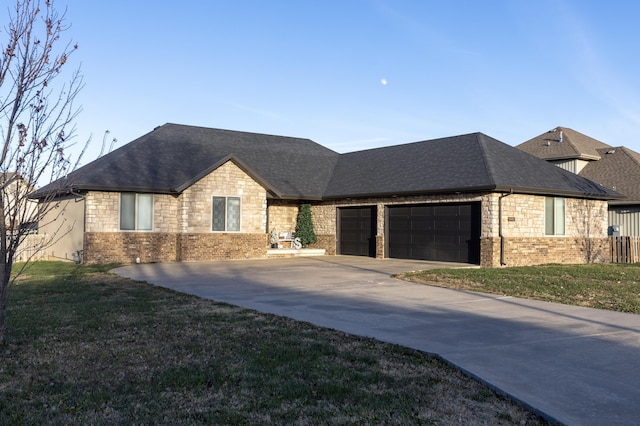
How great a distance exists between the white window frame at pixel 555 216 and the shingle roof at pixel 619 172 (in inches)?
258

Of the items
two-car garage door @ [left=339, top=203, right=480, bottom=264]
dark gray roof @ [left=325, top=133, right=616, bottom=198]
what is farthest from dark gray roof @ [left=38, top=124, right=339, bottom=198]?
two-car garage door @ [left=339, top=203, right=480, bottom=264]

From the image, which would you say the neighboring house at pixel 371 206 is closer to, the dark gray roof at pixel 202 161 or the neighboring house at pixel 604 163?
the dark gray roof at pixel 202 161

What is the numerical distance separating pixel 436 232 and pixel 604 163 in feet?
53.7

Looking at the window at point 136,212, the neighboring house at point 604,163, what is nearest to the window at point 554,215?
the neighboring house at point 604,163

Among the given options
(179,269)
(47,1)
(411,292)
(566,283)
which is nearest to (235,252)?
(179,269)

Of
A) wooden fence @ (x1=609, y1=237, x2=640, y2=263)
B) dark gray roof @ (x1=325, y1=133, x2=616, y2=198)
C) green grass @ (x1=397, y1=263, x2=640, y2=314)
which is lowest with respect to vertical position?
green grass @ (x1=397, y1=263, x2=640, y2=314)

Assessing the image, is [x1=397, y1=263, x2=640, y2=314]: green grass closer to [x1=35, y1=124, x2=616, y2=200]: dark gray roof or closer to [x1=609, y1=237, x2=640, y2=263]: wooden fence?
[x1=35, y1=124, x2=616, y2=200]: dark gray roof

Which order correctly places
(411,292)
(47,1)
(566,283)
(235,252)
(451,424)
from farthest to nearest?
1. (235,252)
2. (566,283)
3. (411,292)
4. (47,1)
5. (451,424)

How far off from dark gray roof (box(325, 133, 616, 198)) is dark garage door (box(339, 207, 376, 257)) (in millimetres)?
1102

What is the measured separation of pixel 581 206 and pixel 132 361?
846 inches

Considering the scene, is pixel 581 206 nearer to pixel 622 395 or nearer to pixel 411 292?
pixel 411 292

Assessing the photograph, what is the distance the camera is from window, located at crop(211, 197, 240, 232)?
2328 cm

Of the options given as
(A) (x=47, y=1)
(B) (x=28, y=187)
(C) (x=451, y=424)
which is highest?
(A) (x=47, y=1)

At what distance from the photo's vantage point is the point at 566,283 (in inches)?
585
